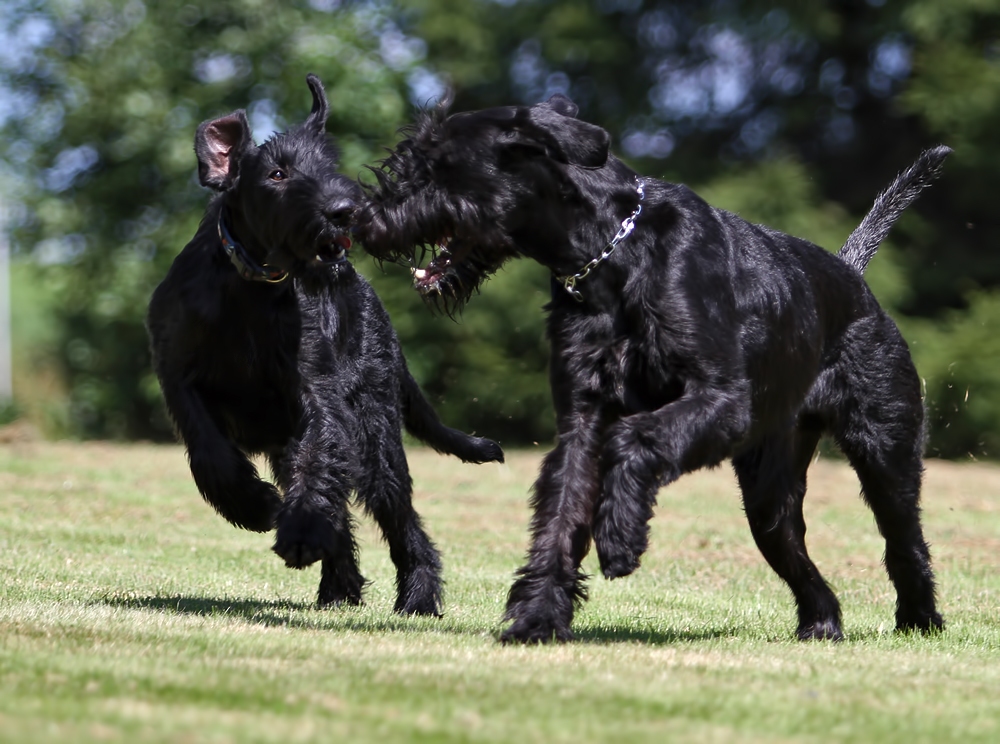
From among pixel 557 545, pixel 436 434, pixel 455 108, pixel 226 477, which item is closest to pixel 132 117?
pixel 455 108

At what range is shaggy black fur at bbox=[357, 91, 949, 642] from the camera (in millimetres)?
4945

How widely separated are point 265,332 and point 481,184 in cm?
135

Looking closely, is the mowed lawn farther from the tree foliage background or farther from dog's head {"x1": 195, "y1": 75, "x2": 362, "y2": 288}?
the tree foliage background

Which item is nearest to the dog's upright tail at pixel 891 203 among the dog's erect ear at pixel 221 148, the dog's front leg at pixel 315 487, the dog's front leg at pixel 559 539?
the dog's front leg at pixel 559 539

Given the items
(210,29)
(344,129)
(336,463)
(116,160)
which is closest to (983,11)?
(344,129)

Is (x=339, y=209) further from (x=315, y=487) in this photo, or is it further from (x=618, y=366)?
(x=618, y=366)

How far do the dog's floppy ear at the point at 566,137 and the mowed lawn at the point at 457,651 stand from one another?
1745 mm

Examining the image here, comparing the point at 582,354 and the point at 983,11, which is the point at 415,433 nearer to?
the point at 582,354

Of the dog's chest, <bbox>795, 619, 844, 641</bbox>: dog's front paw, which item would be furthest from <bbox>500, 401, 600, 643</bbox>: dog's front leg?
<bbox>795, 619, 844, 641</bbox>: dog's front paw

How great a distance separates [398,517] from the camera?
22.7 ft

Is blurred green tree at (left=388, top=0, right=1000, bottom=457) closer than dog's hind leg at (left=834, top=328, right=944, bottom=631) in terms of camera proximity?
No

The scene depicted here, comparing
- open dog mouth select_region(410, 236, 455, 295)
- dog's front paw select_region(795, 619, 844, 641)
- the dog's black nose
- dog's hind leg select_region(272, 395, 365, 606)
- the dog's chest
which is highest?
the dog's black nose

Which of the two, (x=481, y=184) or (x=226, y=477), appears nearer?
(x=481, y=184)

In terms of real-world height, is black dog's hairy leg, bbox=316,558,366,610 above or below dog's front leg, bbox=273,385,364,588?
below
